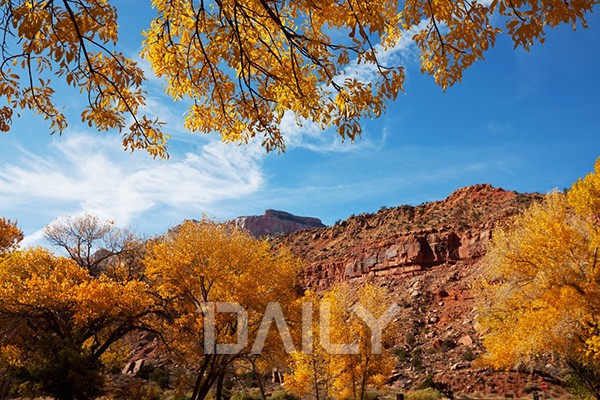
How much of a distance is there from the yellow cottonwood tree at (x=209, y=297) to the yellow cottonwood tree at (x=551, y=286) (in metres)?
8.67

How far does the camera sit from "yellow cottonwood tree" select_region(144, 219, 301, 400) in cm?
1684

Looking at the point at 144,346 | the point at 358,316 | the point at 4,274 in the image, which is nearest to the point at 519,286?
the point at 358,316

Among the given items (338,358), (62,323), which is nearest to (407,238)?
(338,358)

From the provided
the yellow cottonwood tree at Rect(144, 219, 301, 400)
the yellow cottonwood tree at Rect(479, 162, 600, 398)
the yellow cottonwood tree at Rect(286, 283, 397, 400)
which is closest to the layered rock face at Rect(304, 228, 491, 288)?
the yellow cottonwood tree at Rect(286, 283, 397, 400)

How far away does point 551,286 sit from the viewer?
49.6 ft

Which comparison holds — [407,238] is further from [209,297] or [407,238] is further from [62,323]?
[62,323]

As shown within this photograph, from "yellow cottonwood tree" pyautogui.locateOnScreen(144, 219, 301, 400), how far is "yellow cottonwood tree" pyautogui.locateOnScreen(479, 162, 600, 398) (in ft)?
28.4

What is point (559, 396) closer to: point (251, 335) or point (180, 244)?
point (251, 335)

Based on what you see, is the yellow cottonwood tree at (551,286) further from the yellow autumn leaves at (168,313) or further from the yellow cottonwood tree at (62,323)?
the yellow cottonwood tree at (62,323)

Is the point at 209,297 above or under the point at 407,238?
under

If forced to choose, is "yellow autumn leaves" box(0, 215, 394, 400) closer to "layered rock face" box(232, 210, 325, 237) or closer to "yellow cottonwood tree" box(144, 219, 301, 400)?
"yellow cottonwood tree" box(144, 219, 301, 400)

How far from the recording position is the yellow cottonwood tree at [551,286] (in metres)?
14.6

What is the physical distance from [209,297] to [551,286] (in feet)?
39.4

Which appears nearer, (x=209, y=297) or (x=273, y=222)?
(x=209, y=297)
